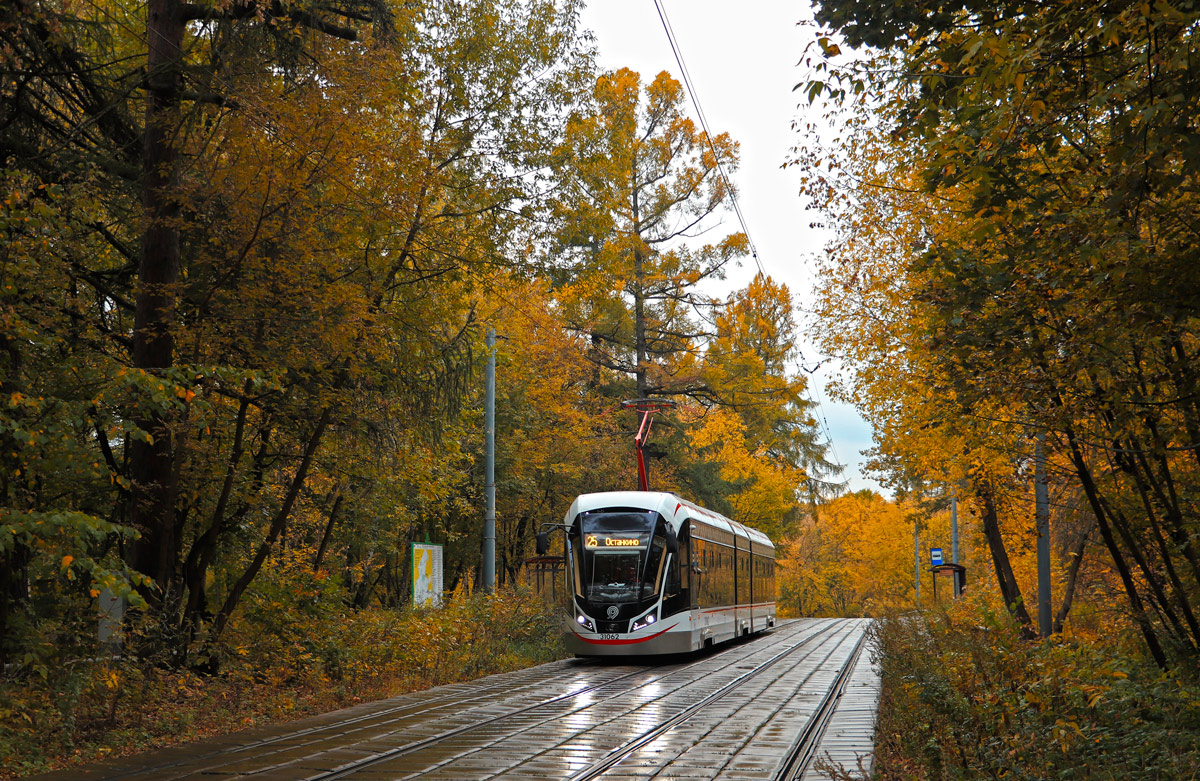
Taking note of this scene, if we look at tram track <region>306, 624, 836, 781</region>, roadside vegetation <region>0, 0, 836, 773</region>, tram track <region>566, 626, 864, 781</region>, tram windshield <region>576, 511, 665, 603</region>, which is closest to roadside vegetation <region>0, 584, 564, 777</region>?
roadside vegetation <region>0, 0, 836, 773</region>

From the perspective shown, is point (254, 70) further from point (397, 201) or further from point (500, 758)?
point (500, 758)

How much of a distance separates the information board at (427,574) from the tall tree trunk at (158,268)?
651cm

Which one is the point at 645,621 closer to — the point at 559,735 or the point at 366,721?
the point at 366,721

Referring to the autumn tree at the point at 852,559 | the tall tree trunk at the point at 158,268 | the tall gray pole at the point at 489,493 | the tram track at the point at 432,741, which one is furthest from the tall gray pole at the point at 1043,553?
the autumn tree at the point at 852,559

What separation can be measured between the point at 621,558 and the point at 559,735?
10.2 m

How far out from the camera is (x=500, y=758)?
345 inches

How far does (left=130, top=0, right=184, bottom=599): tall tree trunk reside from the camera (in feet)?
37.0

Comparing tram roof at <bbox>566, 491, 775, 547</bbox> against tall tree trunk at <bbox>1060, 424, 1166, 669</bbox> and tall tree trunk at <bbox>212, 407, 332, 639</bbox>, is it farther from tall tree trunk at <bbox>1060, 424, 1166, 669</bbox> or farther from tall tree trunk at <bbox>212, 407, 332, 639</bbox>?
tall tree trunk at <bbox>1060, 424, 1166, 669</bbox>

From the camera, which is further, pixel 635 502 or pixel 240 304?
pixel 635 502

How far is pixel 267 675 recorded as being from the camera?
13070 mm

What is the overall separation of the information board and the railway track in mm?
2477

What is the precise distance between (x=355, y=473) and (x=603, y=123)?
7068 millimetres

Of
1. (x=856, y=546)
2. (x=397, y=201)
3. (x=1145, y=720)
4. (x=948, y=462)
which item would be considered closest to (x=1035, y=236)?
(x=1145, y=720)

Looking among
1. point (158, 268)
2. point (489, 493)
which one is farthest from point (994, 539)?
point (158, 268)
